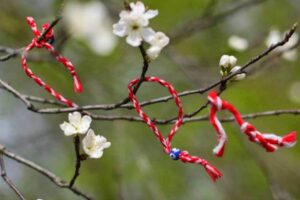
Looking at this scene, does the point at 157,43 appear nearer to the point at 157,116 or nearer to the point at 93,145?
the point at 93,145

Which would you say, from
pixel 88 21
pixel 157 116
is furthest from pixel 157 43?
pixel 157 116

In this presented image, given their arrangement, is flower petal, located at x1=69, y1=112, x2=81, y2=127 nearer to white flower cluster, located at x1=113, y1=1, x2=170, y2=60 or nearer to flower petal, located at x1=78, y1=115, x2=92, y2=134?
flower petal, located at x1=78, y1=115, x2=92, y2=134

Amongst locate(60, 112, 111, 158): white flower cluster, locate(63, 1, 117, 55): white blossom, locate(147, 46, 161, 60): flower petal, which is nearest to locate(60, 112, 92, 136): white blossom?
locate(60, 112, 111, 158): white flower cluster

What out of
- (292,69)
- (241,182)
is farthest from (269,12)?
(241,182)

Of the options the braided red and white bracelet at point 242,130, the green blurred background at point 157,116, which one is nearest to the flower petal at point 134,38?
the braided red and white bracelet at point 242,130

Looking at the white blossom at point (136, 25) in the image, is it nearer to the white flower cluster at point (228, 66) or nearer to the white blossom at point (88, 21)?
the white flower cluster at point (228, 66)

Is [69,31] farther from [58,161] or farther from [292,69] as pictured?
[292,69]
